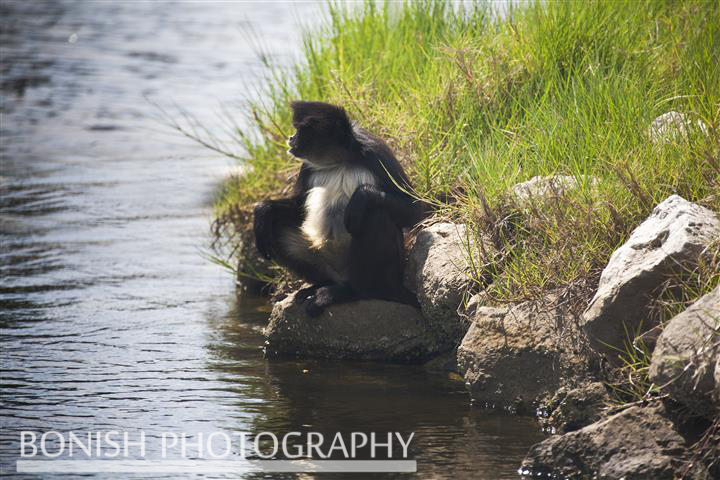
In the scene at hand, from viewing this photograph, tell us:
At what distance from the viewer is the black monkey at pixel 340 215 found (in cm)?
618

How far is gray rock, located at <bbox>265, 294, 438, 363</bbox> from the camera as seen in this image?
6383mm

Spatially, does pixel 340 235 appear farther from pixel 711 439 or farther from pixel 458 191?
pixel 711 439

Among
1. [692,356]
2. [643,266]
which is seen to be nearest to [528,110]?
[643,266]

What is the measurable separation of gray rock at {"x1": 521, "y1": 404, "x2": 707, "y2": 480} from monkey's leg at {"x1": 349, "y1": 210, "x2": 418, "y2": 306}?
1821 mm

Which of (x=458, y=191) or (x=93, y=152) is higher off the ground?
(x=458, y=191)

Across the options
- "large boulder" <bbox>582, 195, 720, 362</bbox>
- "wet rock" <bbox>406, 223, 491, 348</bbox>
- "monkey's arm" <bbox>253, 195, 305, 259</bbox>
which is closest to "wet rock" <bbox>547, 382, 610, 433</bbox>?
"large boulder" <bbox>582, 195, 720, 362</bbox>

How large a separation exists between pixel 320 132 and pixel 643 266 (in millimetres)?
2220

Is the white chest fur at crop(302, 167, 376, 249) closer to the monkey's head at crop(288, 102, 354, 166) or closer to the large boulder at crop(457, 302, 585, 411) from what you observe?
the monkey's head at crop(288, 102, 354, 166)

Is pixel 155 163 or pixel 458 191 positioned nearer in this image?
pixel 458 191

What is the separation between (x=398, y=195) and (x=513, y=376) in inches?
52.5

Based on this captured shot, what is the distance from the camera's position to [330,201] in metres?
6.38

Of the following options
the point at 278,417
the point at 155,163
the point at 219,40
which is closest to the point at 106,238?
the point at 155,163

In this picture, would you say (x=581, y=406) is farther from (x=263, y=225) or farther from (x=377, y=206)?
(x=263, y=225)

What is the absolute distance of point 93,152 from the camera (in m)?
13.2
